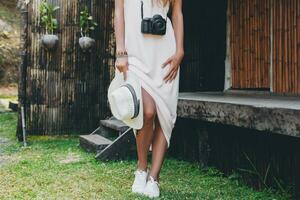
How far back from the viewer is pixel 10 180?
13.9 feet

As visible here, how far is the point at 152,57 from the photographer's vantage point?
349 centimetres

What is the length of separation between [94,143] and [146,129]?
6.75ft

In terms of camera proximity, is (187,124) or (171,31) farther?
(187,124)

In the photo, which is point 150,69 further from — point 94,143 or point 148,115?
point 94,143

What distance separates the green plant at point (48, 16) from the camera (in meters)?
6.70

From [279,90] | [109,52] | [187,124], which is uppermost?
[109,52]

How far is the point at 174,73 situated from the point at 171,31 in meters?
0.35

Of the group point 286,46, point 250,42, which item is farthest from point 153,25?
point 250,42

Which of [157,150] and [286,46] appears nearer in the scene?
[157,150]

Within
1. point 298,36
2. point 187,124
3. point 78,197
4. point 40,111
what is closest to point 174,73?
point 78,197

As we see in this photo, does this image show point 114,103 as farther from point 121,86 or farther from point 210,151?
point 210,151

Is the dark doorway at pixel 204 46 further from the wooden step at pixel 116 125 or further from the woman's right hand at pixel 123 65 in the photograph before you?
the woman's right hand at pixel 123 65

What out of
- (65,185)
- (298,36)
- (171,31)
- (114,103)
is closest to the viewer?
(114,103)

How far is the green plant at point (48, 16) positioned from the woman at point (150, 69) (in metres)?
3.45
